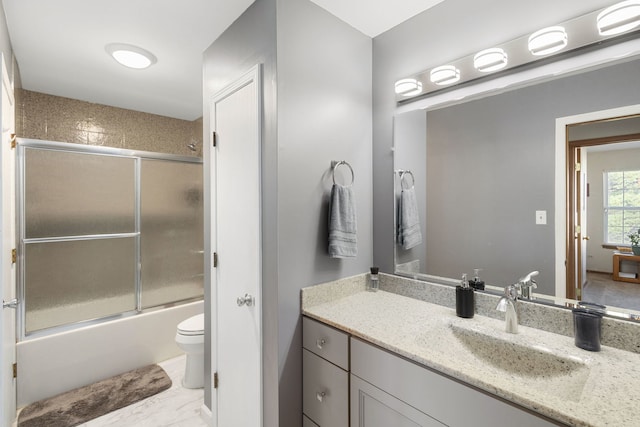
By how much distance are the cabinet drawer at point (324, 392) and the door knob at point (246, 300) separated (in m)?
0.36

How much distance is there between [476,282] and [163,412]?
7.28 feet

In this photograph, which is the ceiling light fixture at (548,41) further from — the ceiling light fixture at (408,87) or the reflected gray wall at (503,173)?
the ceiling light fixture at (408,87)

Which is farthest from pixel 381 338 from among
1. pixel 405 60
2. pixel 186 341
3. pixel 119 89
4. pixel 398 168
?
pixel 119 89

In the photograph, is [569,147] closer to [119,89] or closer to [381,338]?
[381,338]

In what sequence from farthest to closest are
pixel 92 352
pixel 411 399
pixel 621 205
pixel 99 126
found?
pixel 99 126, pixel 92 352, pixel 621 205, pixel 411 399

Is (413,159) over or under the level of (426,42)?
under

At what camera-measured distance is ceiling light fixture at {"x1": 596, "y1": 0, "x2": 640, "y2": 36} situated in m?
1.06

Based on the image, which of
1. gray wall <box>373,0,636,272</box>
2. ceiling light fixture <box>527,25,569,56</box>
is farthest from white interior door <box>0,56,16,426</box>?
ceiling light fixture <box>527,25,569,56</box>

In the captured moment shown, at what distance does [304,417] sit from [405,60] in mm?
1971

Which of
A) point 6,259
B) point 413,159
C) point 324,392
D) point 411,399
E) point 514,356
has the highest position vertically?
point 413,159

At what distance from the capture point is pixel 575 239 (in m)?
1.22

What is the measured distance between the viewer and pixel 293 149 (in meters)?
1.43

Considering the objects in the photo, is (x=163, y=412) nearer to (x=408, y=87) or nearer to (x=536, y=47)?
(x=408, y=87)

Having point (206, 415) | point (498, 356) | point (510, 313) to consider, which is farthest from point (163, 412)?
point (510, 313)
